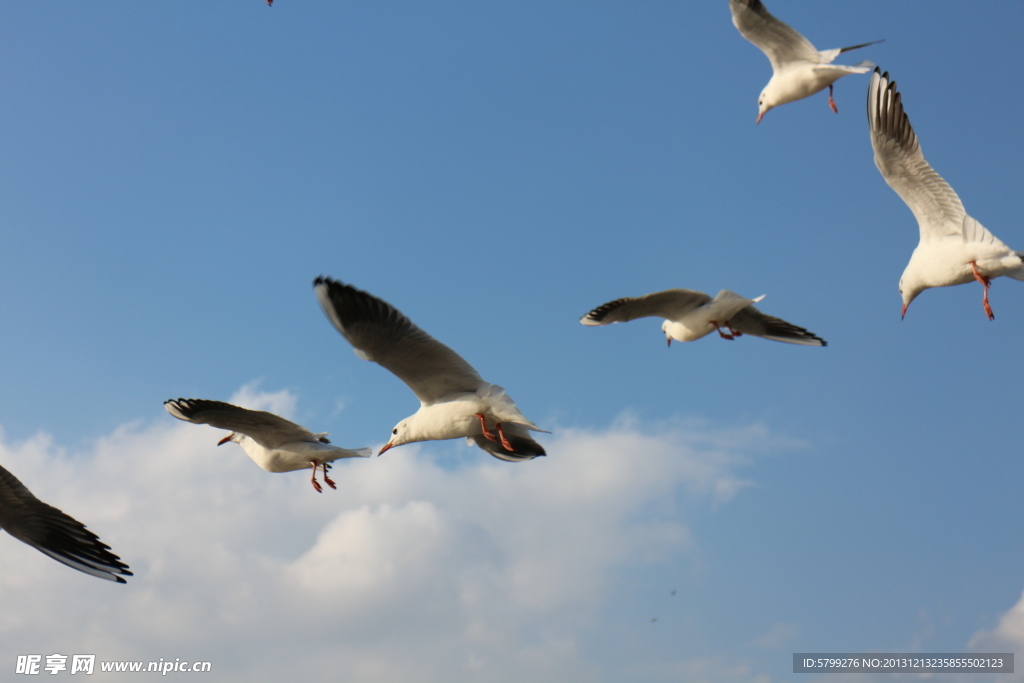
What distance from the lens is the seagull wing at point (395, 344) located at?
8.51 metres

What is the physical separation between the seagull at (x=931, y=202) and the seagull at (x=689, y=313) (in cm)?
204

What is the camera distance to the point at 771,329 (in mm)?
12992

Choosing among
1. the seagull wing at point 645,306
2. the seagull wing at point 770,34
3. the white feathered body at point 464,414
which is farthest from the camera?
the seagull wing at point 770,34

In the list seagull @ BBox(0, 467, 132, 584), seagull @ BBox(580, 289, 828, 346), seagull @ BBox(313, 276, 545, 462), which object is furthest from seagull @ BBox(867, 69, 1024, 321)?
seagull @ BBox(0, 467, 132, 584)

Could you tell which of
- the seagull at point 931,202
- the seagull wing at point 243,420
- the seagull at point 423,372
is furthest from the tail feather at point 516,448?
the seagull at point 931,202

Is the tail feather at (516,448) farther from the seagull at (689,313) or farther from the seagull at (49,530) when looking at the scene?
the seagull at (49,530)

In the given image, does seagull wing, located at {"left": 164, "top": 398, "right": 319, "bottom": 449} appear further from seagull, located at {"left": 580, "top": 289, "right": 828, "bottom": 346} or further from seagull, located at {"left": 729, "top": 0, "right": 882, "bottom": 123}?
seagull, located at {"left": 729, "top": 0, "right": 882, "bottom": 123}

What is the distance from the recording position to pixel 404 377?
9.65 meters

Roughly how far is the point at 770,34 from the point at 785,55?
1.06ft

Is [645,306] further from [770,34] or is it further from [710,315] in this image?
[770,34]

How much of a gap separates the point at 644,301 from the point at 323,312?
4022mm

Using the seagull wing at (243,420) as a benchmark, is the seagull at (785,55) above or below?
above

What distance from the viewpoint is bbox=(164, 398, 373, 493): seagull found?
11.0m

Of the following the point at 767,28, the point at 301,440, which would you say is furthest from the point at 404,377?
the point at 767,28
